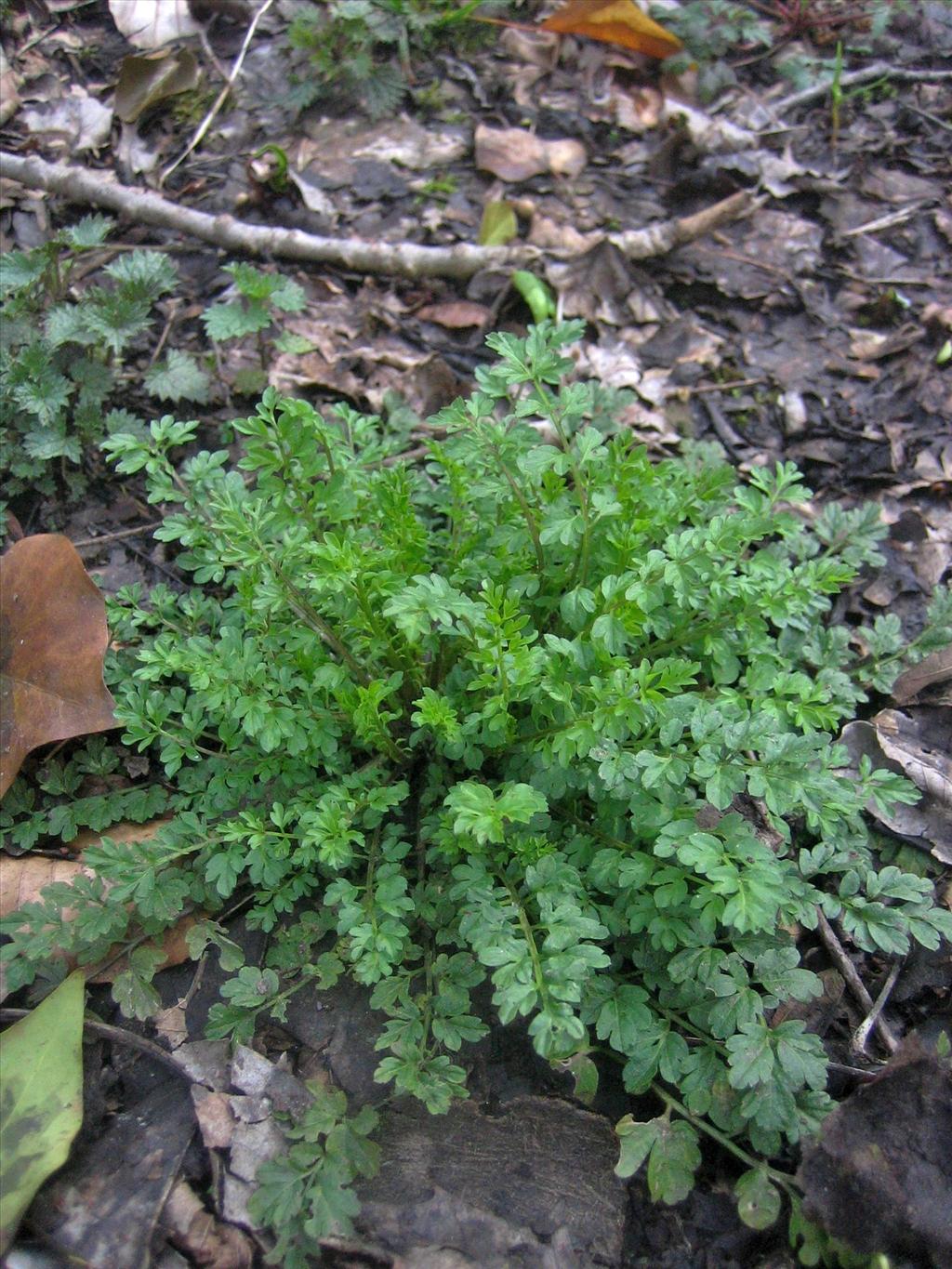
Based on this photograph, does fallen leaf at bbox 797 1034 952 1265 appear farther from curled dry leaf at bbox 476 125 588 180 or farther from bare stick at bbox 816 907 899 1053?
curled dry leaf at bbox 476 125 588 180

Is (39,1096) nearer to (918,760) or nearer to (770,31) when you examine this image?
(918,760)

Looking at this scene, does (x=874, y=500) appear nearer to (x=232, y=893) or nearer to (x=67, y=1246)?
(x=232, y=893)

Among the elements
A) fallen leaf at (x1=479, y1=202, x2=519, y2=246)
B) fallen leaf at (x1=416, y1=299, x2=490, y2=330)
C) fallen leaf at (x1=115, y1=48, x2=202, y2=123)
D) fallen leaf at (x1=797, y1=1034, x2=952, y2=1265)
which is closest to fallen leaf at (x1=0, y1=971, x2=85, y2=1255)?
fallen leaf at (x1=797, y1=1034, x2=952, y2=1265)

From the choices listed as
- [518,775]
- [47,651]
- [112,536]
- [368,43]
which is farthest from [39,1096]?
[368,43]

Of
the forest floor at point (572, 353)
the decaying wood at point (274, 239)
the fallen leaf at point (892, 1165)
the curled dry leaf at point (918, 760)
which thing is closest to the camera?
the fallen leaf at point (892, 1165)

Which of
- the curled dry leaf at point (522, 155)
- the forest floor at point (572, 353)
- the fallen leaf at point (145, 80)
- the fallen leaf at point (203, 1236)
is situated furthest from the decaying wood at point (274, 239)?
the fallen leaf at point (203, 1236)

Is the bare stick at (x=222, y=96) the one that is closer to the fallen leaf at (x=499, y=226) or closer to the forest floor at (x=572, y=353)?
the forest floor at (x=572, y=353)

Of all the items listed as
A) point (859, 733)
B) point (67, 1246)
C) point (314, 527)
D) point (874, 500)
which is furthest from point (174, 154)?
point (67, 1246)
